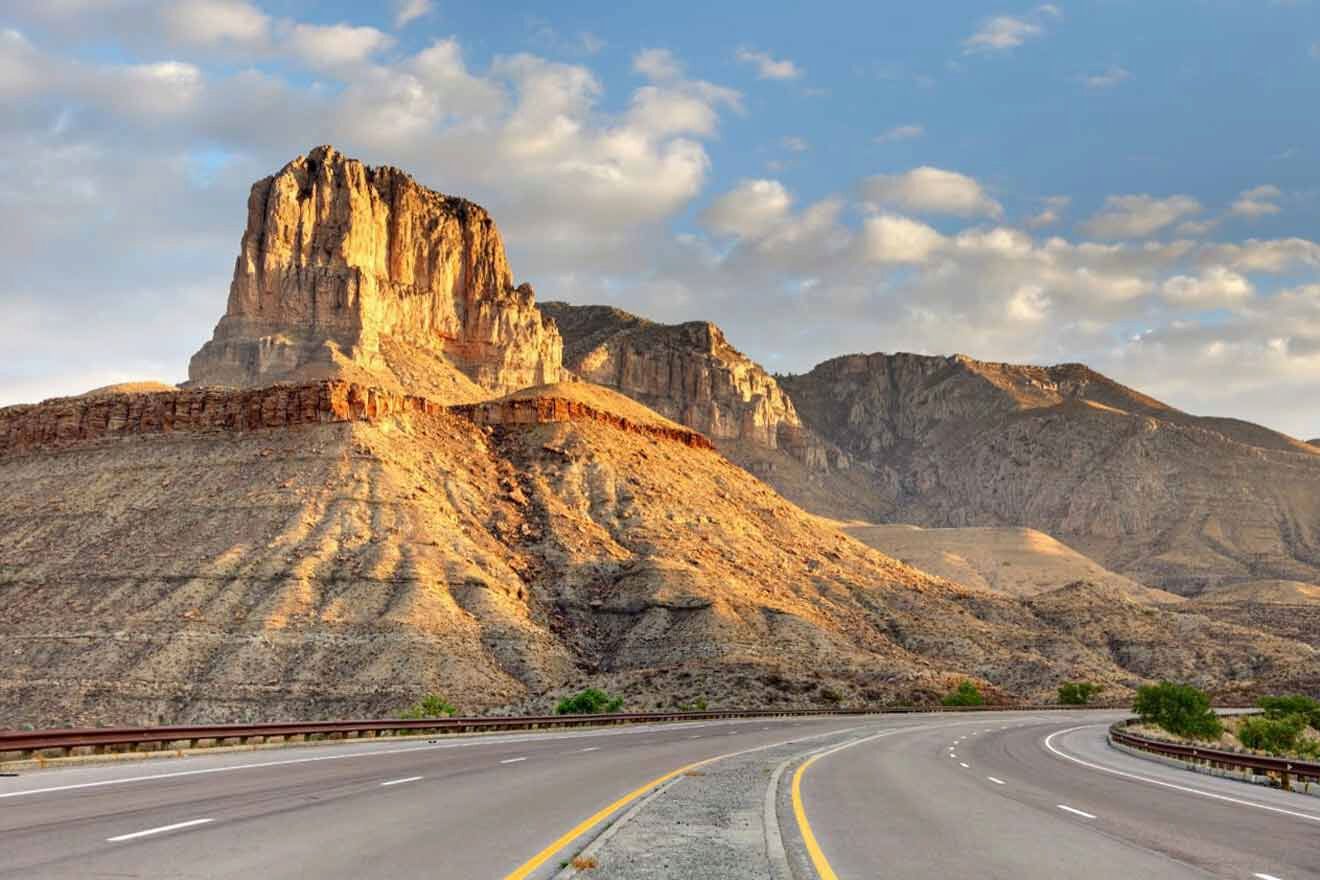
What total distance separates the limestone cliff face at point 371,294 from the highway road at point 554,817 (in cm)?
11371

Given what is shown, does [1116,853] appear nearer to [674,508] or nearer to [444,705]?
[444,705]

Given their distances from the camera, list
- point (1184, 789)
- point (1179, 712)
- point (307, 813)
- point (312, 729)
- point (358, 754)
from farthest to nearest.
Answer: point (1179, 712) → point (312, 729) → point (358, 754) → point (1184, 789) → point (307, 813)

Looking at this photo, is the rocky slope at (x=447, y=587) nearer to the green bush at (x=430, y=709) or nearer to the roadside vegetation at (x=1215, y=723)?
the green bush at (x=430, y=709)

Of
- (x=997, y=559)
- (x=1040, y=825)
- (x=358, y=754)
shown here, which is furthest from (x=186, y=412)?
(x=997, y=559)

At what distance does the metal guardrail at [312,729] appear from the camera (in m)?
23.5

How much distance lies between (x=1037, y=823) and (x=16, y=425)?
10669 cm

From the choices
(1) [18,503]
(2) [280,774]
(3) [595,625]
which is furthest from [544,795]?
(1) [18,503]

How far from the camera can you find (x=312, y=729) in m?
34.2

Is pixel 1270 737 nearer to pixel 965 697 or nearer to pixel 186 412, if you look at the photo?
pixel 965 697

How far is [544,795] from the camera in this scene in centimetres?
1892

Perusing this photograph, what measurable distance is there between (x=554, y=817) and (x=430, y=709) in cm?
4222

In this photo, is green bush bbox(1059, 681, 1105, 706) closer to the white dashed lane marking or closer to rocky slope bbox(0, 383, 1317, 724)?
rocky slope bbox(0, 383, 1317, 724)

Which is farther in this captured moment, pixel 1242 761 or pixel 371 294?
pixel 371 294

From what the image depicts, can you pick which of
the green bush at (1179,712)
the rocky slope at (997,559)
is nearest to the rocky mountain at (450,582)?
the green bush at (1179,712)
